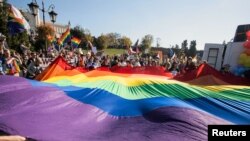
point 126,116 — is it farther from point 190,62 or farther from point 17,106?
point 190,62

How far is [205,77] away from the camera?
7.20 meters

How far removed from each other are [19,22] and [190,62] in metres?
7.26

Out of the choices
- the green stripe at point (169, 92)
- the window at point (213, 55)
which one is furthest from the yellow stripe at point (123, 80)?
the window at point (213, 55)

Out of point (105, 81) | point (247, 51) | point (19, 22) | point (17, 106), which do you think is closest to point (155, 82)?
point (105, 81)

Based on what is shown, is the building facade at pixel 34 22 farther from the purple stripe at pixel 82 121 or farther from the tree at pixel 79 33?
the purple stripe at pixel 82 121

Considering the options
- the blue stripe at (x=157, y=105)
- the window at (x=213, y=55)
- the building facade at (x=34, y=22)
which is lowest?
the blue stripe at (x=157, y=105)

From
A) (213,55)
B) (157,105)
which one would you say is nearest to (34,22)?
(213,55)

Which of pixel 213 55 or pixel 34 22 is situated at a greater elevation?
pixel 34 22

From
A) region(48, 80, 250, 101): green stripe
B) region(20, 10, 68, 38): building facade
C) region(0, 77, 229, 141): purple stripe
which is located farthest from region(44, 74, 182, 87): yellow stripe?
region(20, 10, 68, 38): building facade

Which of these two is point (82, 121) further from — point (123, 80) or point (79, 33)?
point (79, 33)

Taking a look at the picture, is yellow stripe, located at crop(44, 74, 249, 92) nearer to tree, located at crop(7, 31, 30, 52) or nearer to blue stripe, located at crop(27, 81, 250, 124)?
blue stripe, located at crop(27, 81, 250, 124)

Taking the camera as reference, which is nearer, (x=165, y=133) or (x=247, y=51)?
(x=165, y=133)

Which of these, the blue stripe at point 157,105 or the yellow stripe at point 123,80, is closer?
the blue stripe at point 157,105

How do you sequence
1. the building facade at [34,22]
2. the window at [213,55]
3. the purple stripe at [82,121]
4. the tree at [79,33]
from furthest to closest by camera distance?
the tree at [79,33]
the building facade at [34,22]
the window at [213,55]
the purple stripe at [82,121]
